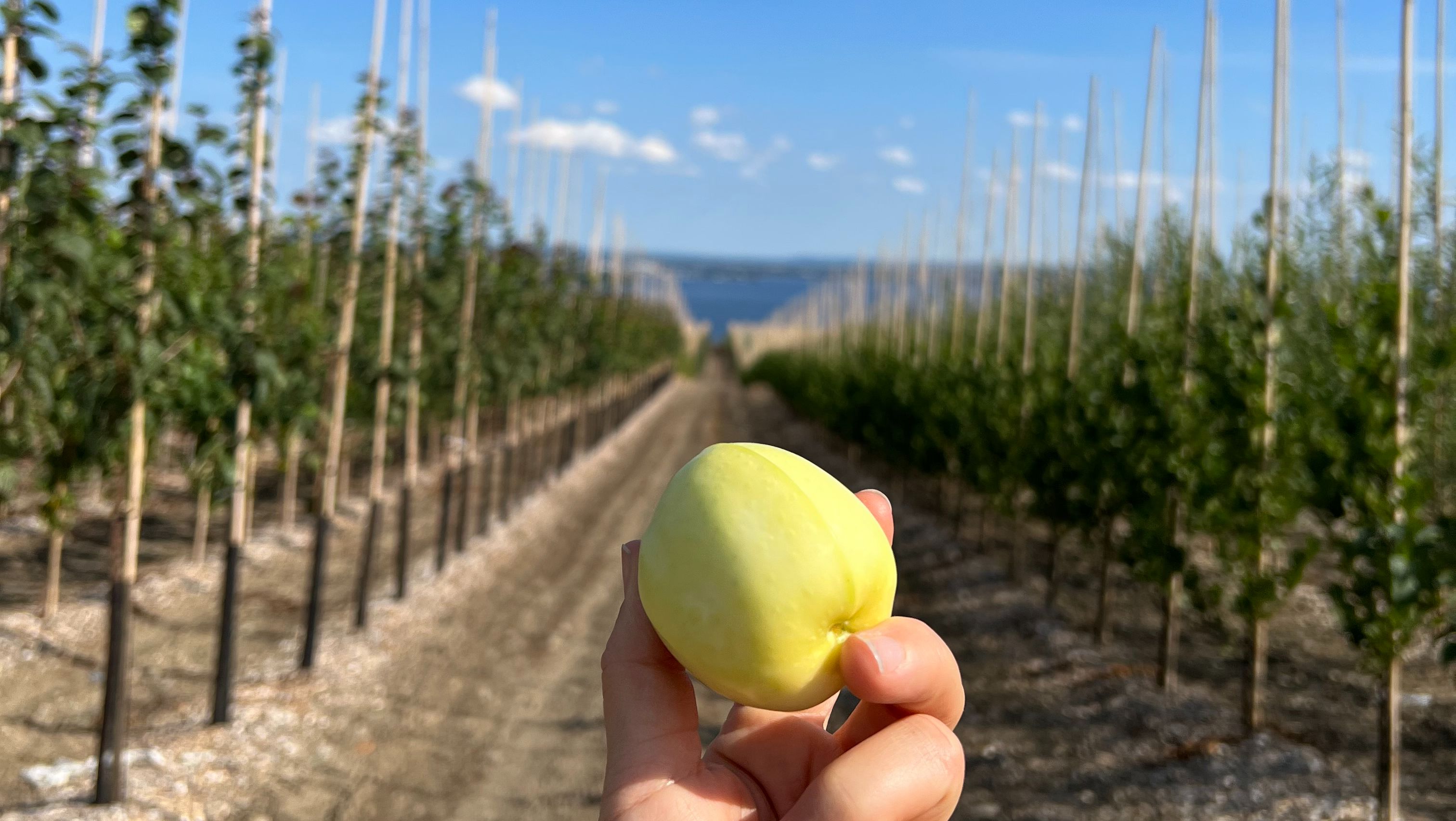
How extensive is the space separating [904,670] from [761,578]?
0.20 meters

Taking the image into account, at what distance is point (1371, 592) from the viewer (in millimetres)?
5344

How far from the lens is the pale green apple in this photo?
122 cm

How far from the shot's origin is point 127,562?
18.1ft

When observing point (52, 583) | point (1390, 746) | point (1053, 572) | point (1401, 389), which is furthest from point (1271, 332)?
point (52, 583)

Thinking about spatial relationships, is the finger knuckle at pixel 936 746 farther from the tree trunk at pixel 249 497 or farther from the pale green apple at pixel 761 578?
the tree trunk at pixel 249 497

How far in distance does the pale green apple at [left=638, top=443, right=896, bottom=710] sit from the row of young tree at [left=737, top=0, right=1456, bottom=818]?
4.48m

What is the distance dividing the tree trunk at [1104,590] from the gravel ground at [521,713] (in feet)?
0.51

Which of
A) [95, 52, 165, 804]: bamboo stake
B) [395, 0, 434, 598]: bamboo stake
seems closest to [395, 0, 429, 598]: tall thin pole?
[395, 0, 434, 598]: bamboo stake

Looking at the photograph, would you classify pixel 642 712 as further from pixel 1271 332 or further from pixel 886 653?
pixel 1271 332

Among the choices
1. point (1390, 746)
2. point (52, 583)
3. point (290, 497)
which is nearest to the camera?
point (1390, 746)

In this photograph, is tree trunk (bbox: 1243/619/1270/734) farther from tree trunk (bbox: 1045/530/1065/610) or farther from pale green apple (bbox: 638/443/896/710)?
pale green apple (bbox: 638/443/896/710)

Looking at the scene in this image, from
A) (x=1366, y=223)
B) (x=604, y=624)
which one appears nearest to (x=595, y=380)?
(x=604, y=624)

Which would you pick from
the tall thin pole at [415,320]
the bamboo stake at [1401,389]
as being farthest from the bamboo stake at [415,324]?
the bamboo stake at [1401,389]

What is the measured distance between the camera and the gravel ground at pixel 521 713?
6.12 metres
